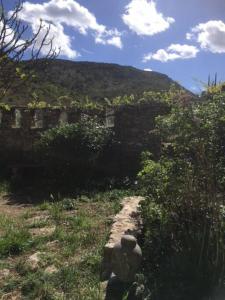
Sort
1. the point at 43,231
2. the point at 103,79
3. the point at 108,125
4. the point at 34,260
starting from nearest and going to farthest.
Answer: the point at 34,260 → the point at 43,231 → the point at 108,125 → the point at 103,79

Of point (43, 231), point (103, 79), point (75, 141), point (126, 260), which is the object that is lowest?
point (43, 231)

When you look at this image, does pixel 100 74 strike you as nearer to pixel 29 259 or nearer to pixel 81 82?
pixel 81 82

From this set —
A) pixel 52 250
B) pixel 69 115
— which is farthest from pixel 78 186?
pixel 52 250

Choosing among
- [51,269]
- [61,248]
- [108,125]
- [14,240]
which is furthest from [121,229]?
[108,125]

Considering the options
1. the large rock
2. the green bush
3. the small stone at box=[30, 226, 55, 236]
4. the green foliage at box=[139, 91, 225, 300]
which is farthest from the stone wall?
the green foliage at box=[139, 91, 225, 300]

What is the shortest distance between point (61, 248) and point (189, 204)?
1.82m

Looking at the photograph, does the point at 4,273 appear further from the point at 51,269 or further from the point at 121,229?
the point at 121,229

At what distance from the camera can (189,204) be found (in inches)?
213

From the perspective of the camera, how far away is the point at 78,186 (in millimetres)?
10086

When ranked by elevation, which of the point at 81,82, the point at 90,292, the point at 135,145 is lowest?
the point at 90,292

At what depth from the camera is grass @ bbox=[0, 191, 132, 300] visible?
17.1 feet

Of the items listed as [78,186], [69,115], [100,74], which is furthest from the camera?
[100,74]

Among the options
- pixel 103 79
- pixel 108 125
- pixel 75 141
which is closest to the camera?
pixel 75 141

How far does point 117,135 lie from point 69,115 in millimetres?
1497
